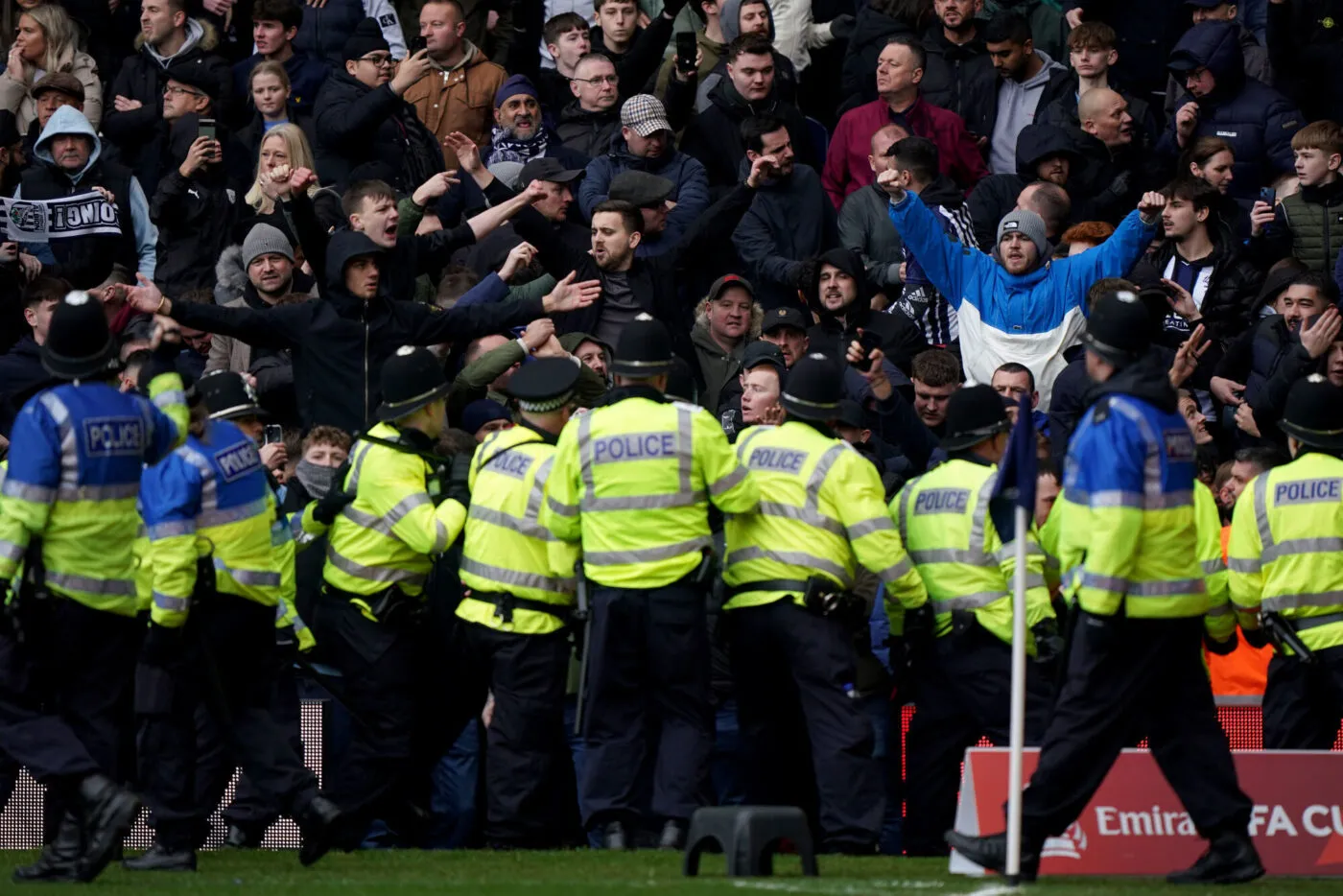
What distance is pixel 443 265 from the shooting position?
1602 cm

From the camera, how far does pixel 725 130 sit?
1791cm

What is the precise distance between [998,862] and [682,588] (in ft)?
A: 7.72

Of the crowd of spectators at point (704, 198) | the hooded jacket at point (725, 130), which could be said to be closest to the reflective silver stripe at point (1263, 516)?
the crowd of spectators at point (704, 198)

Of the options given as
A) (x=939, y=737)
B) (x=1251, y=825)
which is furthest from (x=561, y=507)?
(x=1251, y=825)

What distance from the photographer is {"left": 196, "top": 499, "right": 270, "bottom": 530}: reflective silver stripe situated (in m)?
11.5

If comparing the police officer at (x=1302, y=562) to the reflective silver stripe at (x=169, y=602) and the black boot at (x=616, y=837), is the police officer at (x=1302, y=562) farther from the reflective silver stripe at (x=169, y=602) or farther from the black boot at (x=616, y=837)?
the reflective silver stripe at (x=169, y=602)

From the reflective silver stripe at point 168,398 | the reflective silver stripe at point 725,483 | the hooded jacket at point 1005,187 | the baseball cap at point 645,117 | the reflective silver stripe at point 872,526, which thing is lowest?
the reflective silver stripe at point 872,526

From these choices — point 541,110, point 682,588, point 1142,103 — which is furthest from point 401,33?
point 682,588

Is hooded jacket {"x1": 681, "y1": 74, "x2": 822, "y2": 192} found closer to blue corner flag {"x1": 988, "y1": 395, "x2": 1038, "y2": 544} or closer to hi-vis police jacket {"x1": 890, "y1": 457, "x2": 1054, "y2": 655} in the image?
hi-vis police jacket {"x1": 890, "y1": 457, "x2": 1054, "y2": 655}

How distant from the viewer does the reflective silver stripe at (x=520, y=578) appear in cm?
1223

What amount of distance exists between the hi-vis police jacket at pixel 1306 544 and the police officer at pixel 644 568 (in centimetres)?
254

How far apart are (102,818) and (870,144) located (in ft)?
29.3

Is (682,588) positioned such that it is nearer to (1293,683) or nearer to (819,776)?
(819,776)

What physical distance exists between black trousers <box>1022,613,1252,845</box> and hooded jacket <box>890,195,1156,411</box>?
199 inches
